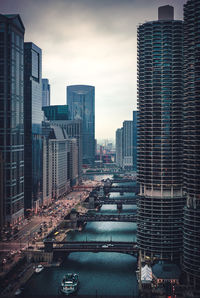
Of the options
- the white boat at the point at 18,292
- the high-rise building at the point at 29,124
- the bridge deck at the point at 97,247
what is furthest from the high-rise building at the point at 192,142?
the high-rise building at the point at 29,124

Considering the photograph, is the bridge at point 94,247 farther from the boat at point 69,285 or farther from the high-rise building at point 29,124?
the high-rise building at point 29,124

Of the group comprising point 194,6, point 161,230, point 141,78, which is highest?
point 194,6

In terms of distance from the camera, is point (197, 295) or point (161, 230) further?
point (161, 230)

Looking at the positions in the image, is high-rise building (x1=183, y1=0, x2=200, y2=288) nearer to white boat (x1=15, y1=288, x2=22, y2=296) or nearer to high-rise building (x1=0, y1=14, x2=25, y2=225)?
white boat (x1=15, y1=288, x2=22, y2=296)

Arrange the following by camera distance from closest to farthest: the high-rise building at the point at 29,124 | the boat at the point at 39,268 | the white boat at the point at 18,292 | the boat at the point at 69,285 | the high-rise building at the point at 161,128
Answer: the white boat at the point at 18,292 → the boat at the point at 69,285 → the boat at the point at 39,268 → the high-rise building at the point at 161,128 → the high-rise building at the point at 29,124

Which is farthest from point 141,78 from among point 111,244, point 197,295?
point 197,295

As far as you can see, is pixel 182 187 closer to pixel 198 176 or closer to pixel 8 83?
pixel 198 176
